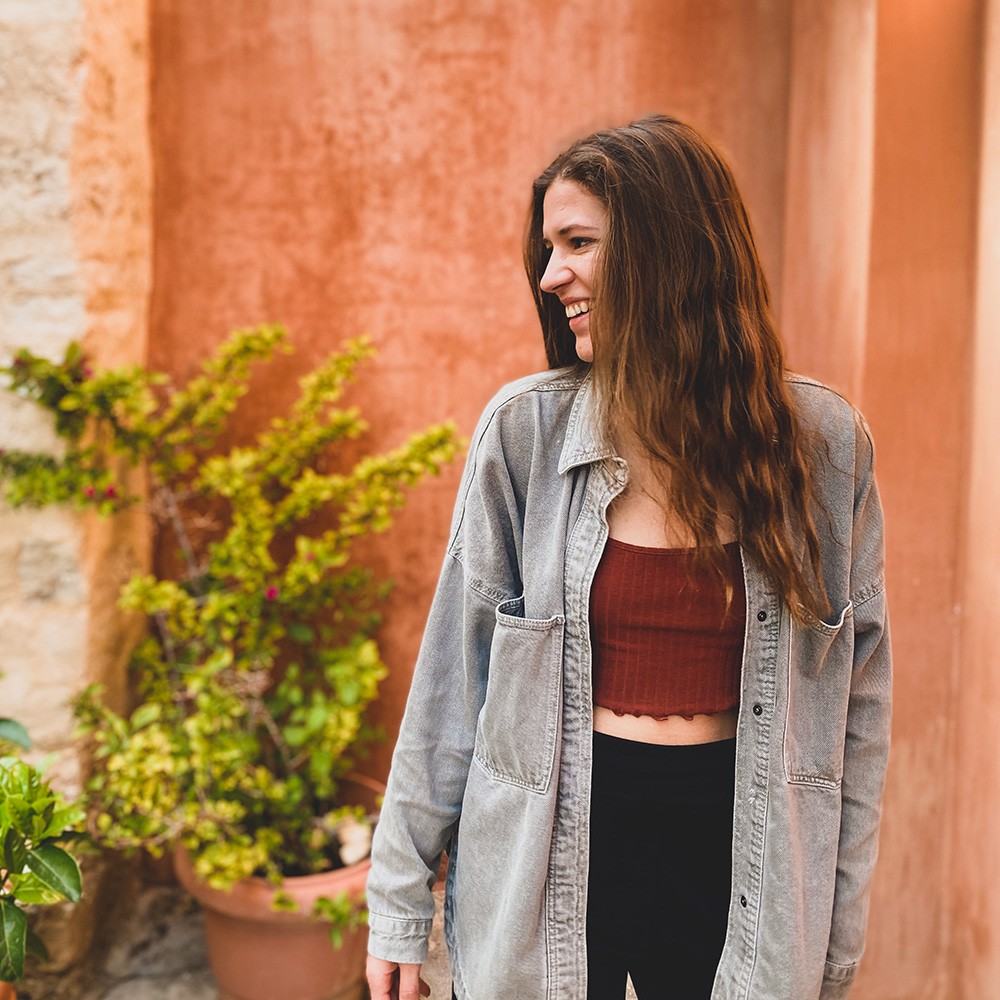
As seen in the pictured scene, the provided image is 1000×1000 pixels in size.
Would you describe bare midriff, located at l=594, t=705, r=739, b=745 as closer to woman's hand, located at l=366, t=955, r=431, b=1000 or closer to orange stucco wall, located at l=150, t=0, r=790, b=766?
woman's hand, located at l=366, t=955, r=431, b=1000

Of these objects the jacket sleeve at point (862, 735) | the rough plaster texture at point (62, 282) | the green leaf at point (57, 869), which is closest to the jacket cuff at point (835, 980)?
the jacket sleeve at point (862, 735)

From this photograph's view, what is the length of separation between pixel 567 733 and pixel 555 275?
0.62 meters

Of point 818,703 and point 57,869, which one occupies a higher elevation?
point 818,703

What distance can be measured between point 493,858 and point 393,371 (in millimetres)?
1893

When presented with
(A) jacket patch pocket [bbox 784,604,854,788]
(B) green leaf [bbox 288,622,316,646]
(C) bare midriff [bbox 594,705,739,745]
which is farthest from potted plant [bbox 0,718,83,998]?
(A) jacket patch pocket [bbox 784,604,854,788]

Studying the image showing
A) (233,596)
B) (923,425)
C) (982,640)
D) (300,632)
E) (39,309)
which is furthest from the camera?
(300,632)

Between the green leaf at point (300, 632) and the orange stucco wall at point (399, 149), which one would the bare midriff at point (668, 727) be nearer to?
the green leaf at point (300, 632)

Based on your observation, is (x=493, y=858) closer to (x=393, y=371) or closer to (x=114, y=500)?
(x=114, y=500)

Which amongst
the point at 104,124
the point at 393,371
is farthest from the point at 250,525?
the point at 104,124

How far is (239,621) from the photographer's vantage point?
273 cm

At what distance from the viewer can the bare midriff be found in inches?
51.0

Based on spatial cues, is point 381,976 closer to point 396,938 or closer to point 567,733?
point 396,938

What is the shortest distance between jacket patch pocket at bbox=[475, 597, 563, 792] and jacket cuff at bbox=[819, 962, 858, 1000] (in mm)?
490

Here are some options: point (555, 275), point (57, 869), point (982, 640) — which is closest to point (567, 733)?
point (555, 275)
